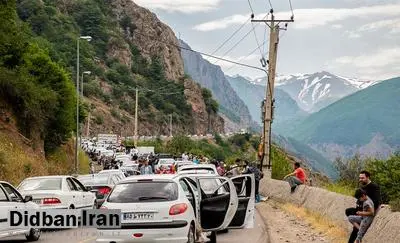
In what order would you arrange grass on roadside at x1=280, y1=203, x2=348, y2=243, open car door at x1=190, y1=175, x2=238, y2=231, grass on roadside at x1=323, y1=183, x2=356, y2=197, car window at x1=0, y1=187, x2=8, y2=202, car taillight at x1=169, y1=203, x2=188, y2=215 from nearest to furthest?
car taillight at x1=169, y1=203, x2=188, y2=215 → open car door at x1=190, y1=175, x2=238, y2=231 → car window at x1=0, y1=187, x2=8, y2=202 → grass on roadside at x1=280, y1=203, x2=348, y2=243 → grass on roadside at x1=323, y1=183, x2=356, y2=197

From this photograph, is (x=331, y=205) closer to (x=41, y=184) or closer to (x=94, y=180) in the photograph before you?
(x=41, y=184)

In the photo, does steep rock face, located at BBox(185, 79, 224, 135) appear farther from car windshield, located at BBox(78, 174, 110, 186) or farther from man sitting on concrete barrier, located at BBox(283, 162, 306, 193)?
car windshield, located at BBox(78, 174, 110, 186)

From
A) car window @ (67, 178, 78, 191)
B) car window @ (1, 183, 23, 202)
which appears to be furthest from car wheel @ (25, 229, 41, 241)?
car window @ (67, 178, 78, 191)

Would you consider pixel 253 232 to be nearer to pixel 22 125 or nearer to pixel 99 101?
pixel 22 125

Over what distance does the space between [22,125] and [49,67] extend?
8871 millimetres

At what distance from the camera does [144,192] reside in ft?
45.9

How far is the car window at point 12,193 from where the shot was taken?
16266 millimetres

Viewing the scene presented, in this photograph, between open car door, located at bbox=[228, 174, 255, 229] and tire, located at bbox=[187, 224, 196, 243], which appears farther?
open car door, located at bbox=[228, 174, 255, 229]

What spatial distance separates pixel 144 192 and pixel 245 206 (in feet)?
11.2

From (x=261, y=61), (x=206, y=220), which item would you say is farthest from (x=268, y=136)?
(x=206, y=220)

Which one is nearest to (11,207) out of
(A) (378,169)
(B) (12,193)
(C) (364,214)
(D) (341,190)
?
(B) (12,193)

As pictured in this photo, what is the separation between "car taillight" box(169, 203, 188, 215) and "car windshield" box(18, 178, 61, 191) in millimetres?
7085

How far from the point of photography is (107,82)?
545ft

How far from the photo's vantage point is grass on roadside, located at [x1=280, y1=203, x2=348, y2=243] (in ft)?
61.2
